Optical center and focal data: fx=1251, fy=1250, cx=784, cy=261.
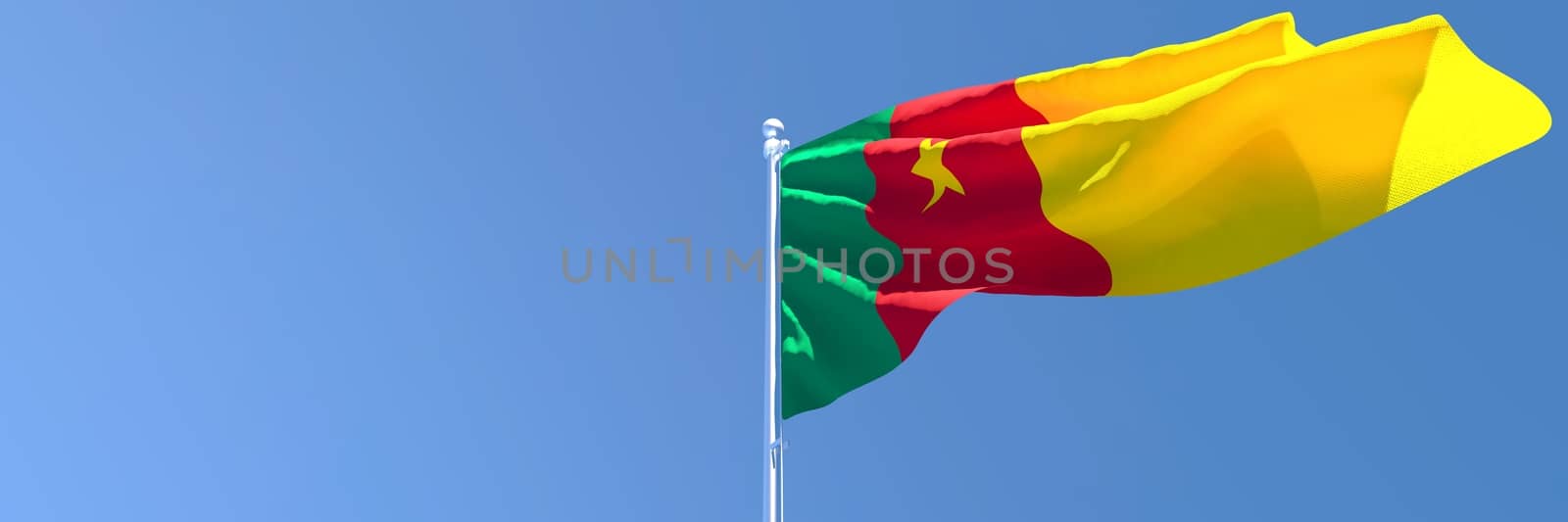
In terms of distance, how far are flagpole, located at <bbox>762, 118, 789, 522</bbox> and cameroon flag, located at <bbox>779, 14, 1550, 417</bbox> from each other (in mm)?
392

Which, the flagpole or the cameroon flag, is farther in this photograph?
the flagpole

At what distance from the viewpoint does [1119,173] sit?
8516mm

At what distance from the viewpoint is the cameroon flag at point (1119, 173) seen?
7574 mm

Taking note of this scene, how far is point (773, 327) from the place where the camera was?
29.3ft

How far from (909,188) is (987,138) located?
0.70 metres

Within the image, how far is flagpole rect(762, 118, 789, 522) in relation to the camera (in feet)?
28.3

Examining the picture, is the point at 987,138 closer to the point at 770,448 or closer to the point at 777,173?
the point at 777,173

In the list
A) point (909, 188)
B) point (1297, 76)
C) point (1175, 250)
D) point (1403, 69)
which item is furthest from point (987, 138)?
point (1403, 69)

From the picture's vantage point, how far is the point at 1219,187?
8227 millimetres

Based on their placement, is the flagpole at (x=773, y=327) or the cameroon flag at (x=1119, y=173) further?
the flagpole at (x=773, y=327)

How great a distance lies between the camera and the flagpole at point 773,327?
28.3 ft

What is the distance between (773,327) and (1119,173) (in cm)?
262

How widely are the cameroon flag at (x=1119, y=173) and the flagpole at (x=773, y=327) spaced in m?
0.39

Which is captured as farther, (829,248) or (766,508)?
(829,248)
